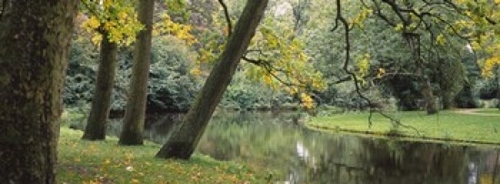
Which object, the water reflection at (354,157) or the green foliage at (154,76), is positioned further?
the green foliage at (154,76)

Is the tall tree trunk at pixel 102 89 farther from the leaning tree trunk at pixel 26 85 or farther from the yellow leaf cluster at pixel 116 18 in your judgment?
the leaning tree trunk at pixel 26 85

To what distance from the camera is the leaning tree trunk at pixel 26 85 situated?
4352 mm

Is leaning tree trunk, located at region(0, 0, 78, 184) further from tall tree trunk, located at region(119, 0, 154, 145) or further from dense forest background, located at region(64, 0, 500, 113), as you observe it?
dense forest background, located at region(64, 0, 500, 113)

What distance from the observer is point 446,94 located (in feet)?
123

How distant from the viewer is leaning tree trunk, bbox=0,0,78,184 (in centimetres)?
435

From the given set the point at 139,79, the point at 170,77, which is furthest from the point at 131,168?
the point at 170,77

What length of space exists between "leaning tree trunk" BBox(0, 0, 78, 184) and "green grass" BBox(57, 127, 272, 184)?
3.37 metres

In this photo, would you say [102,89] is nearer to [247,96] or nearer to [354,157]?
[354,157]

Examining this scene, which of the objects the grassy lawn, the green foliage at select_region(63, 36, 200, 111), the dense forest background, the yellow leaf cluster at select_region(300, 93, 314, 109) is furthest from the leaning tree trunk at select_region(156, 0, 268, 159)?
the green foliage at select_region(63, 36, 200, 111)

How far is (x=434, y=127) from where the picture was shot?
92.8 ft

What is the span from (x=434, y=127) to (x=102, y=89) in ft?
60.0

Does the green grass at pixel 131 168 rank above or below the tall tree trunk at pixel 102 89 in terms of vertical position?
below

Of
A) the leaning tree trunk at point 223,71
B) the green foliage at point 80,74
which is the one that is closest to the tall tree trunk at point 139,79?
the leaning tree trunk at point 223,71

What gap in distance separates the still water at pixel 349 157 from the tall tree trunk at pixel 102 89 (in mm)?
4415
